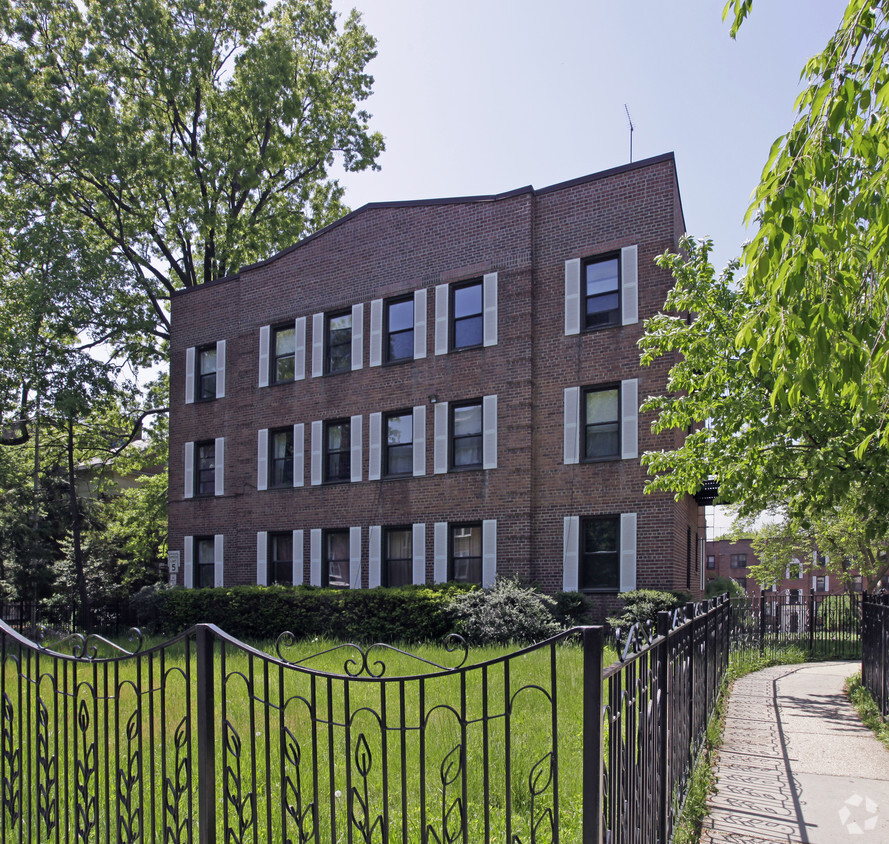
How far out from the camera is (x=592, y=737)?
290 centimetres

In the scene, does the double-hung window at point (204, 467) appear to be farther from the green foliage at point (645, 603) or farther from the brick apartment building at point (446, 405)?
the green foliage at point (645, 603)

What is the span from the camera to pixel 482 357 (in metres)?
20.4

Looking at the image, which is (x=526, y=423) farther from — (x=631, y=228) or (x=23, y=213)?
(x=23, y=213)

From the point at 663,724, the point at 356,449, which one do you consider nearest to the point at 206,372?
the point at 356,449

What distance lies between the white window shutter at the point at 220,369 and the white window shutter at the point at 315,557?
19.1 ft

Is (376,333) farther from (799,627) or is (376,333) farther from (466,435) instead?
(799,627)

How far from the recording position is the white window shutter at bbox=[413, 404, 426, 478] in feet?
68.5

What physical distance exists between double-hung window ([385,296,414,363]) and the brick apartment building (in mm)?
58

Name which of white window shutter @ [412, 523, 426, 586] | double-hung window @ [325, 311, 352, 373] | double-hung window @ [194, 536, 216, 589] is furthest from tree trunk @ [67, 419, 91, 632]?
white window shutter @ [412, 523, 426, 586]

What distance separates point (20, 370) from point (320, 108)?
15.4 metres

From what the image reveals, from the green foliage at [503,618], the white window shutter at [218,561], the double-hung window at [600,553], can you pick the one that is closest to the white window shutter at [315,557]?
the white window shutter at [218,561]

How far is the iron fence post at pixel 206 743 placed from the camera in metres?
3.56

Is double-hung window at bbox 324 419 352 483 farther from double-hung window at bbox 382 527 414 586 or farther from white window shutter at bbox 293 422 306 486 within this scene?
double-hung window at bbox 382 527 414 586

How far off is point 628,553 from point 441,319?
7504mm
